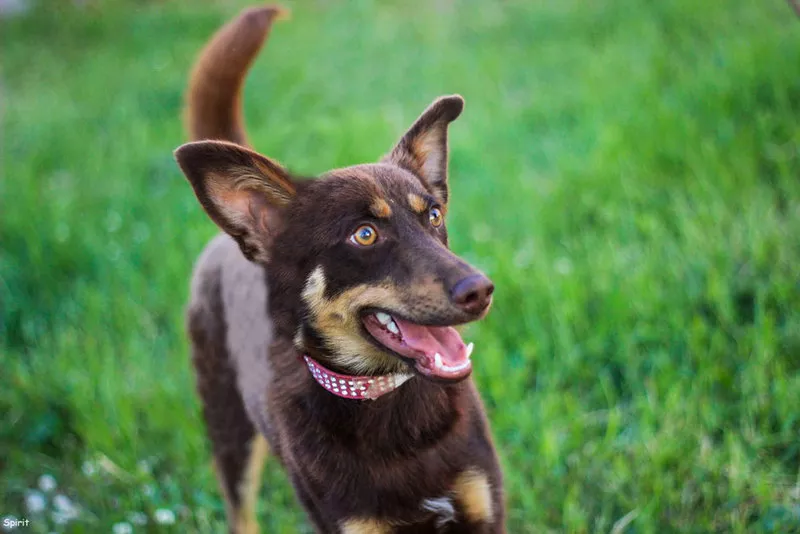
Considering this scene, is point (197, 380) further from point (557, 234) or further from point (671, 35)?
point (671, 35)

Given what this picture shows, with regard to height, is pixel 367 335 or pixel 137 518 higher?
pixel 367 335

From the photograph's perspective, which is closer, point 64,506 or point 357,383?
point 357,383

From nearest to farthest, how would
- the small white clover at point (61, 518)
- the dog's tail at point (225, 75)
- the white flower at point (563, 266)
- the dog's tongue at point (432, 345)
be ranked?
1. the dog's tongue at point (432, 345)
2. the dog's tail at point (225, 75)
3. the small white clover at point (61, 518)
4. the white flower at point (563, 266)

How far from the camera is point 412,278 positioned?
2053 millimetres

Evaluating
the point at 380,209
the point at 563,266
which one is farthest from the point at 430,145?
the point at 563,266

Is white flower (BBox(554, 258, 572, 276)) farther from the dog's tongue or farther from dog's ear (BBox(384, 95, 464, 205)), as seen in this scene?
the dog's tongue

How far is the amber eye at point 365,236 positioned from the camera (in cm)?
216

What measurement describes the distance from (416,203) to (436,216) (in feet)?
0.38

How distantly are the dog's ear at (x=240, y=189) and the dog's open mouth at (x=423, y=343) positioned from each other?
405 millimetres

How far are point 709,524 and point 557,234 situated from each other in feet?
6.91

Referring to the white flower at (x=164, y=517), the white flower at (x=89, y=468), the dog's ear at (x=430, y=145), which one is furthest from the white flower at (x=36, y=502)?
the dog's ear at (x=430, y=145)

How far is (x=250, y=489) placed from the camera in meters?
3.12

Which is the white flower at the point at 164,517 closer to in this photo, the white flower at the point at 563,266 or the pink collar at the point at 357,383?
the pink collar at the point at 357,383

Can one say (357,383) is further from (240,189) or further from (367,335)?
(240,189)
